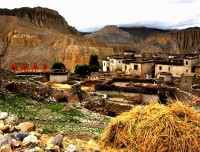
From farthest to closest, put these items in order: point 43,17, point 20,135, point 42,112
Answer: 1. point 43,17
2. point 42,112
3. point 20,135

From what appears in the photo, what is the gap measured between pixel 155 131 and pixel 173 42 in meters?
128

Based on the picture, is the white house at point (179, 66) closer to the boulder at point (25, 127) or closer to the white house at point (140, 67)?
the white house at point (140, 67)

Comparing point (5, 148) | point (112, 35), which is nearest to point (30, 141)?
point (5, 148)

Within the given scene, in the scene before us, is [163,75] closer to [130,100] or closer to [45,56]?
[130,100]

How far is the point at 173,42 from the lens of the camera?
129625 mm

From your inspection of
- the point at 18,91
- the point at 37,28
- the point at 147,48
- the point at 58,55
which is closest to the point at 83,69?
the point at 58,55

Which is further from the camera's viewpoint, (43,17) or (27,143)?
(43,17)

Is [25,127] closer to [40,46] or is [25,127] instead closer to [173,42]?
[40,46]

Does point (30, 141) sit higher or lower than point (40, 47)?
lower

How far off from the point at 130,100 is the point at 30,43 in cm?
7728

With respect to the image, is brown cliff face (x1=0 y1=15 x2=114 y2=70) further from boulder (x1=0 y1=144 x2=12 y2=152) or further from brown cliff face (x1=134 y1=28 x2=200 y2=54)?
boulder (x1=0 y1=144 x2=12 y2=152)

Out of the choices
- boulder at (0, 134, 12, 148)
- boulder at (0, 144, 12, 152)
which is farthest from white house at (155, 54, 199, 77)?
boulder at (0, 144, 12, 152)

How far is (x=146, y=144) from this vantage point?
5938 mm

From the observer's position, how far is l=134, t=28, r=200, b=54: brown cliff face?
125 meters
